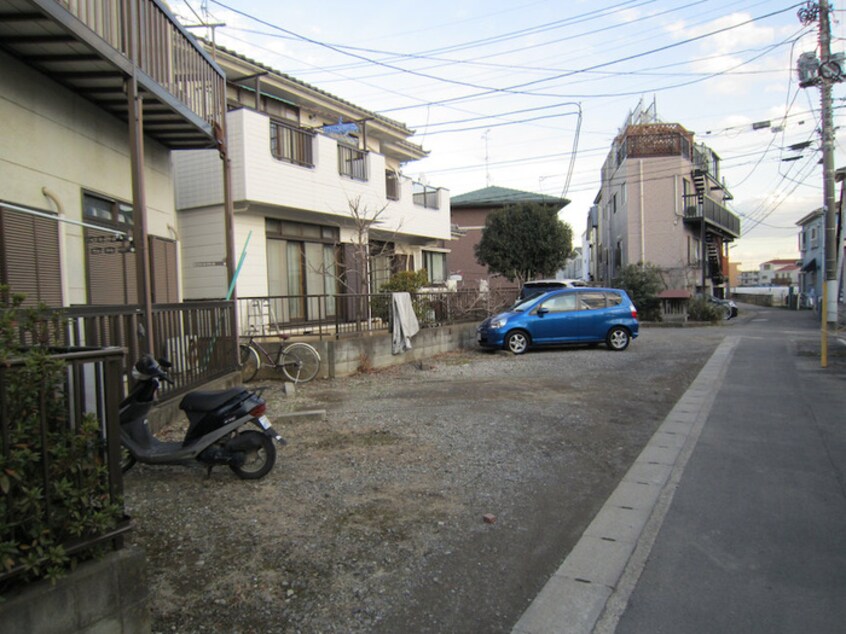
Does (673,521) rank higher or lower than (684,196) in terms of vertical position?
lower

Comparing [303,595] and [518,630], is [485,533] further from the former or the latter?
[303,595]

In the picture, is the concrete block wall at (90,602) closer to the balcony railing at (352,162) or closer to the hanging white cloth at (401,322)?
the hanging white cloth at (401,322)

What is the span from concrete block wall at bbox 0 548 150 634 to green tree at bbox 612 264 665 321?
909 inches

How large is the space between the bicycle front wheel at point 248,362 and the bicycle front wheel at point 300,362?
1.38ft

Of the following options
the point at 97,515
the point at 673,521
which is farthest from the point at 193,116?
the point at 673,521

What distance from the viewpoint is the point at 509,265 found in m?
23.0

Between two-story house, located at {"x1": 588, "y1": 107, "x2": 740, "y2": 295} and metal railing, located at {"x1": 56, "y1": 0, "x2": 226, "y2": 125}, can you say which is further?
two-story house, located at {"x1": 588, "y1": 107, "x2": 740, "y2": 295}

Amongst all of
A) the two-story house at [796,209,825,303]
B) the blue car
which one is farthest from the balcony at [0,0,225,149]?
the two-story house at [796,209,825,303]

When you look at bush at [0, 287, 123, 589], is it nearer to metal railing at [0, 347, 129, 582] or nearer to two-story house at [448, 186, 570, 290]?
metal railing at [0, 347, 129, 582]

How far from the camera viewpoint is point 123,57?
19.8 feet

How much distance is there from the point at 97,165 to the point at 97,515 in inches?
253

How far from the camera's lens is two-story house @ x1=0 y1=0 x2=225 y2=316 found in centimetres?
569

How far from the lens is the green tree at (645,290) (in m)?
23.2

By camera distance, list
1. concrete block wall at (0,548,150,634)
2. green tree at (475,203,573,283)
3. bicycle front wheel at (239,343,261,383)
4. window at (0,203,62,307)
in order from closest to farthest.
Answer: concrete block wall at (0,548,150,634)
window at (0,203,62,307)
bicycle front wheel at (239,343,261,383)
green tree at (475,203,573,283)
